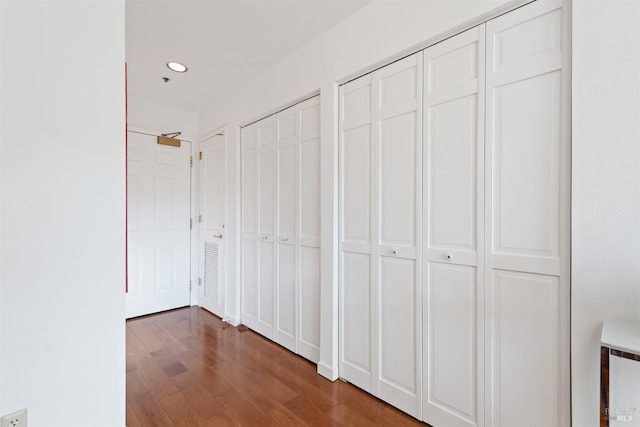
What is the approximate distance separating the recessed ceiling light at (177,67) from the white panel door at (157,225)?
1048 mm

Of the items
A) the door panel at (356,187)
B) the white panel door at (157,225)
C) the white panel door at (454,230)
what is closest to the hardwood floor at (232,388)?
the white panel door at (454,230)

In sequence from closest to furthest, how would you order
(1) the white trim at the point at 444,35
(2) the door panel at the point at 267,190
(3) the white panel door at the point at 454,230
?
1. (1) the white trim at the point at 444,35
2. (3) the white panel door at the point at 454,230
3. (2) the door panel at the point at 267,190

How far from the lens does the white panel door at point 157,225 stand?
319 centimetres

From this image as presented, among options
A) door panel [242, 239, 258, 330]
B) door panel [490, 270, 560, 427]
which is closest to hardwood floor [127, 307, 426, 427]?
door panel [242, 239, 258, 330]

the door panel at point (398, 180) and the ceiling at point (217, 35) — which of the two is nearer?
the door panel at point (398, 180)

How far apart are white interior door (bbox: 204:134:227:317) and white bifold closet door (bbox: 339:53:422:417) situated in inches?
69.6

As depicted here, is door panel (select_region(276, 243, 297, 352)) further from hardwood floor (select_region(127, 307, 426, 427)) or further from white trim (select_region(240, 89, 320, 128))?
white trim (select_region(240, 89, 320, 128))

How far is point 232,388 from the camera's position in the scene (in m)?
1.93

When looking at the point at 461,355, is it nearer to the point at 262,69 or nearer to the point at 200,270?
the point at 262,69

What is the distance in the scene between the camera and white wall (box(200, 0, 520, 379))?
1.50m
